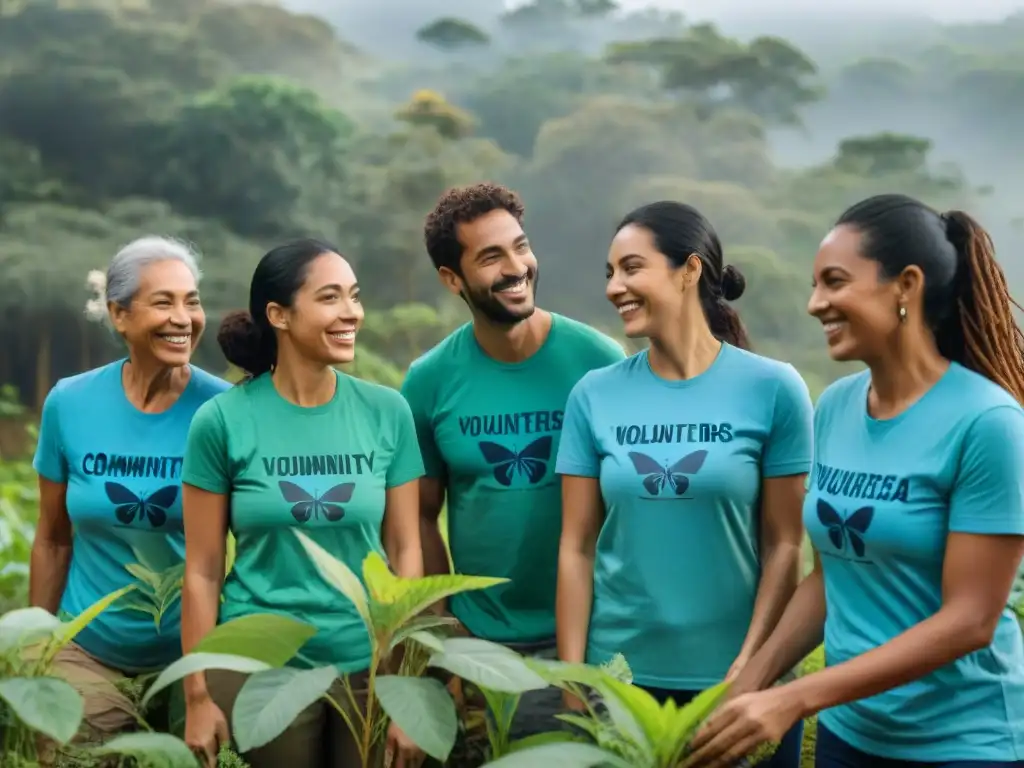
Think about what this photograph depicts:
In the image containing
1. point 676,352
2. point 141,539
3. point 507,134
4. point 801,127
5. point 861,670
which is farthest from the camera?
point 801,127

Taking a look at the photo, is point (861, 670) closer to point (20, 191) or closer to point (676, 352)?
point (676, 352)

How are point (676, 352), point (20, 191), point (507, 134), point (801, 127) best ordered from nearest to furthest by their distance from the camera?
point (676, 352) < point (20, 191) < point (507, 134) < point (801, 127)

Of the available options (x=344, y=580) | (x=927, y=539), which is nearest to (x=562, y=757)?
(x=344, y=580)

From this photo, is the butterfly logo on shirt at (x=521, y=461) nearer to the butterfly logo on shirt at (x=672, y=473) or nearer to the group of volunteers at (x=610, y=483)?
the group of volunteers at (x=610, y=483)

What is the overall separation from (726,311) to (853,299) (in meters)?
0.58

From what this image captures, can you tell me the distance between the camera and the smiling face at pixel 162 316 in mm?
2914

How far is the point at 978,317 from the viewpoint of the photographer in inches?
82.0

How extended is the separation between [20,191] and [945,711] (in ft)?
43.8

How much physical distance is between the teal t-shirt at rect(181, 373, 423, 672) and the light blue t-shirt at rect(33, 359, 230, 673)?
1.01 ft

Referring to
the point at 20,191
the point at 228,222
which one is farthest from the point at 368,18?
the point at 20,191

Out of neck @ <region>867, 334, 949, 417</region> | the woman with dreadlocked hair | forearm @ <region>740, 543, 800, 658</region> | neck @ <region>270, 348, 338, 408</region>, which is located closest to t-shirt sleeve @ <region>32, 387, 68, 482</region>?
neck @ <region>270, 348, 338, 408</region>

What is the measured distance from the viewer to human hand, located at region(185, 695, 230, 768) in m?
2.47

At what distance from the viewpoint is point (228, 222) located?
13.9m

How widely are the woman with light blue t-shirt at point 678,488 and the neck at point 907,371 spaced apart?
35 centimetres
